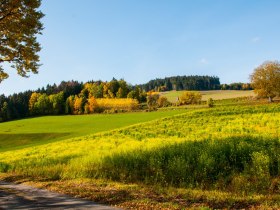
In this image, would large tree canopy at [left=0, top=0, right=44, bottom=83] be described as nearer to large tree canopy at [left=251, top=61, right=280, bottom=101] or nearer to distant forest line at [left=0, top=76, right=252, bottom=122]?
large tree canopy at [left=251, top=61, right=280, bottom=101]

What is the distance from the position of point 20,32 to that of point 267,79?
81.6 meters

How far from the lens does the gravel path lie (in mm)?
11016

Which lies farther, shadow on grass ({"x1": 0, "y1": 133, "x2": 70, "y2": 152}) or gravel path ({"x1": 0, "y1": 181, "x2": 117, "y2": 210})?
shadow on grass ({"x1": 0, "y1": 133, "x2": 70, "y2": 152})

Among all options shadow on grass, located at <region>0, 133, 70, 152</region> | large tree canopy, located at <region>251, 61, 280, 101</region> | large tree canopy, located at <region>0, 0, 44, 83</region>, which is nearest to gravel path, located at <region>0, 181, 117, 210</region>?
large tree canopy, located at <region>0, 0, 44, 83</region>

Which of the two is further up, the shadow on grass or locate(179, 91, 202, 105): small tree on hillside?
locate(179, 91, 202, 105): small tree on hillside

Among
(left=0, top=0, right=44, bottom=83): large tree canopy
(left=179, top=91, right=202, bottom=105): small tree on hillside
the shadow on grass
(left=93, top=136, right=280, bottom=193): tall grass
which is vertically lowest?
the shadow on grass

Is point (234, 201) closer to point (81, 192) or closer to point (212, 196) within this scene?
point (212, 196)

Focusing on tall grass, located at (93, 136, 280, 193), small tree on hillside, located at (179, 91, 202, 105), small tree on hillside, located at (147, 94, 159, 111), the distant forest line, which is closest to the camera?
tall grass, located at (93, 136, 280, 193)

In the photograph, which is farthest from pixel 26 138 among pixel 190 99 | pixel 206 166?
pixel 190 99

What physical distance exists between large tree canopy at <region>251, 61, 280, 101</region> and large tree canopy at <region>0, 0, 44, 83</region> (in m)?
78.3

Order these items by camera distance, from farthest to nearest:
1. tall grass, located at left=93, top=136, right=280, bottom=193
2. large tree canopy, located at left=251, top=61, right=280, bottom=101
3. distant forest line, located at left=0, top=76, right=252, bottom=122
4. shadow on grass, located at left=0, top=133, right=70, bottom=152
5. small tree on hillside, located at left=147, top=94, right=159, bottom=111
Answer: distant forest line, located at left=0, top=76, right=252, bottom=122
small tree on hillside, located at left=147, top=94, right=159, bottom=111
large tree canopy, located at left=251, top=61, right=280, bottom=101
shadow on grass, located at left=0, top=133, right=70, bottom=152
tall grass, located at left=93, top=136, right=280, bottom=193

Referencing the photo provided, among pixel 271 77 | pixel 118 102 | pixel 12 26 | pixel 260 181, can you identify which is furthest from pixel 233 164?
pixel 118 102

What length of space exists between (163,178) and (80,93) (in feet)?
471

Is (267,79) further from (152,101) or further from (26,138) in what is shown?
(26,138)
